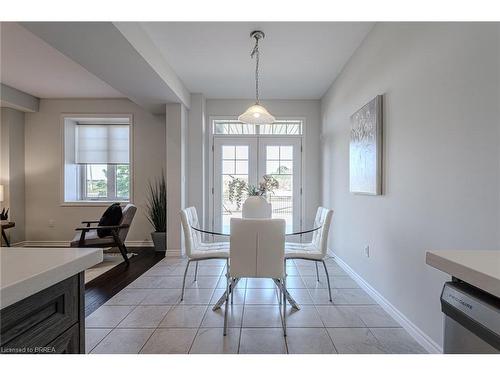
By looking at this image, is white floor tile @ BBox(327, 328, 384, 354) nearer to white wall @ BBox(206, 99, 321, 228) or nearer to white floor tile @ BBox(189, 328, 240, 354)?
white floor tile @ BBox(189, 328, 240, 354)

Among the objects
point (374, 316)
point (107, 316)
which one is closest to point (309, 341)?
point (374, 316)

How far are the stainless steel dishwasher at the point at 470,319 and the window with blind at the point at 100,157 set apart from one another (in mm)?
5217

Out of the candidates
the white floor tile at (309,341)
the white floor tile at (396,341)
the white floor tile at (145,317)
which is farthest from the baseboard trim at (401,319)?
the white floor tile at (145,317)

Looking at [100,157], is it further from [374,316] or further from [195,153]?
[374,316]

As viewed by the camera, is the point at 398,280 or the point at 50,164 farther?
the point at 50,164

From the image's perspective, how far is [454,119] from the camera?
1.58 metres

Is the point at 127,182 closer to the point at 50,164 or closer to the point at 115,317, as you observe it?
the point at 50,164

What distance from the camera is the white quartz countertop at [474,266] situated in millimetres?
676

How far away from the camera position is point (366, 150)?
2721 mm

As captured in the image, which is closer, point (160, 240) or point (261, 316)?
point (261, 316)

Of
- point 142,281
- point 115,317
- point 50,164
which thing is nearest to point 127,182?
point 50,164

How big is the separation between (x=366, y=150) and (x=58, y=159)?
521 centimetres

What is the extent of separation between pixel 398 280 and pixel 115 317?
7.77 ft

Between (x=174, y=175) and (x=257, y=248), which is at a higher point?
(x=174, y=175)
